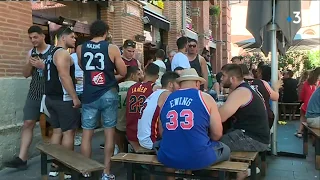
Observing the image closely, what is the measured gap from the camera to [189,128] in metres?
3.16

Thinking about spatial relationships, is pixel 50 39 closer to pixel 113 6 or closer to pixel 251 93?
pixel 113 6

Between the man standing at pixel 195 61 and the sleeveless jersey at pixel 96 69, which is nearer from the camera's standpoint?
the sleeveless jersey at pixel 96 69

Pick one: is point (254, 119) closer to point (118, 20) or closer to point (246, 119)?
point (246, 119)

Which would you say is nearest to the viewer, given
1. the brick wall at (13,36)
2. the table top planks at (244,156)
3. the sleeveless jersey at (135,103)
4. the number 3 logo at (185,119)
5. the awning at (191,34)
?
the number 3 logo at (185,119)

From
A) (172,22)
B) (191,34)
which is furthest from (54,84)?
(191,34)

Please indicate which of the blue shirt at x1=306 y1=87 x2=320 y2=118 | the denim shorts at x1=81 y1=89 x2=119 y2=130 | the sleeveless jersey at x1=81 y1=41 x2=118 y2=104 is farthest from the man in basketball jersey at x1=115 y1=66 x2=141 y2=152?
the blue shirt at x1=306 y1=87 x2=320 y2=118

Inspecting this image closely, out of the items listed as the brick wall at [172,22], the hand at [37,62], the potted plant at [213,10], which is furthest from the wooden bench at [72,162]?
the potted plant at [213,10]

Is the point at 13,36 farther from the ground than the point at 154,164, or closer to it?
farther from the ground

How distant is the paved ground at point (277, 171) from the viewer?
480cm

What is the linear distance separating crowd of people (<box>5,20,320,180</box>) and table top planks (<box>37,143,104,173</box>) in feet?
1.20

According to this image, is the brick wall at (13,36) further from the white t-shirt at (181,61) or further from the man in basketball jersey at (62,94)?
the white t-shirt at (181,61)

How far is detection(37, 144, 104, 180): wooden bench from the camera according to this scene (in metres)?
3.38

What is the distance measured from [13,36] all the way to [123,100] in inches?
79.0

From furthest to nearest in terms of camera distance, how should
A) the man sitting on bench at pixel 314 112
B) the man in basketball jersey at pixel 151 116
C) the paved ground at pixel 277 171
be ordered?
the man sitting on bench at pixel 314 112
the paved ground at pixel 277 171
the man in basketball jersey at pixel 151 116
